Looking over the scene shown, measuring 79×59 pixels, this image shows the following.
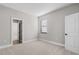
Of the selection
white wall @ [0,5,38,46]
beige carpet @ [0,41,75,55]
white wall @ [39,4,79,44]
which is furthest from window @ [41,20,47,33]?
beige carpet @ [0,41,75,55]

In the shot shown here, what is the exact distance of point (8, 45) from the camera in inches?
176

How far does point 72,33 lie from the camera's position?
3.58 meters

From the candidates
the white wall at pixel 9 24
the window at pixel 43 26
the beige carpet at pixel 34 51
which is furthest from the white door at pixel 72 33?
the white wall at pixel 9 24

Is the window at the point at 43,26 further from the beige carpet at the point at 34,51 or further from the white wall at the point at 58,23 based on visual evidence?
the beige carpet at the point at 34,51

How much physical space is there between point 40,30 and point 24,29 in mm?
1714

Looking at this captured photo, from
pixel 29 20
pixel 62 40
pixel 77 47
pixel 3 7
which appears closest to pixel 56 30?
pixel 62 40

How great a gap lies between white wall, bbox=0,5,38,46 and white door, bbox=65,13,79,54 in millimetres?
3249

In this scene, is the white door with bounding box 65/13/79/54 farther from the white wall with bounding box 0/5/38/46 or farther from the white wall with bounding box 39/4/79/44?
the white wall with bounding box 0/5/38/46

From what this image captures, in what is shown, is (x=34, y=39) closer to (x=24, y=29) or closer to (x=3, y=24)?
(x=24, y=29)

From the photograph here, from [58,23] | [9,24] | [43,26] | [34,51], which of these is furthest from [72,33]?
[9,24]

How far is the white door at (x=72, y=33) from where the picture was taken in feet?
11.1

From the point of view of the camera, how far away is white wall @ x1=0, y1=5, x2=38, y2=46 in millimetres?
4199

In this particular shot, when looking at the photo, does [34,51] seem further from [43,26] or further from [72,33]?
[43,26]

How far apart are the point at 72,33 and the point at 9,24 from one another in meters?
3.73
